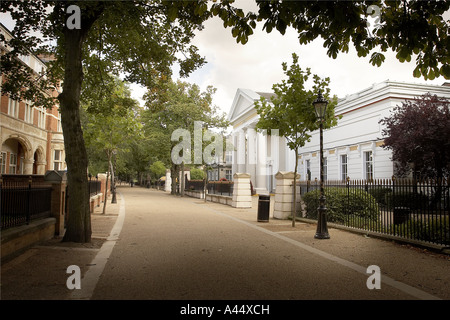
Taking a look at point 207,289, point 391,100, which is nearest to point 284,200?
point 207,289

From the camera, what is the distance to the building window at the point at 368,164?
78.9 feet

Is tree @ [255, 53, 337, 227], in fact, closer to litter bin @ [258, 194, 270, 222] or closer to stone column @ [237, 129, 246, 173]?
litter bin @ [258, 194, 270, 222]

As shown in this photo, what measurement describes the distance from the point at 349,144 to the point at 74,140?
23241mm

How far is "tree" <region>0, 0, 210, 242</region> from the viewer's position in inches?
300

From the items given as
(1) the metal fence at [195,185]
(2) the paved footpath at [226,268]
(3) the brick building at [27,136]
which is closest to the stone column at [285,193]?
(2) the paved footpath at [226,268]

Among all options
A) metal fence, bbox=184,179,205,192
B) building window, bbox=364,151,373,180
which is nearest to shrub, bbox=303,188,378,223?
building window, bbox=364,151,373,180

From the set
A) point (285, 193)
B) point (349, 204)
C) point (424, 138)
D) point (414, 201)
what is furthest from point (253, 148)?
point (414, 201)

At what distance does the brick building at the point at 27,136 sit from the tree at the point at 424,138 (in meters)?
22.5

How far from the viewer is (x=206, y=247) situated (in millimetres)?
7762

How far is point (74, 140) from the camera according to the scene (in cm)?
766

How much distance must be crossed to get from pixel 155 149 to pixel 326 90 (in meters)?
23.1

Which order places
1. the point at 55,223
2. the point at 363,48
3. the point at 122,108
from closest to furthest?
1. the point at 363,48
2. the point at 55,223
3. the point at 122,108

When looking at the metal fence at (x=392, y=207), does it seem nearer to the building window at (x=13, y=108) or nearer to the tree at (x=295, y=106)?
the tree at (x=295, y=106)

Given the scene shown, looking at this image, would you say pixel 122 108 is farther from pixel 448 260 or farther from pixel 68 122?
pixel 448 260
